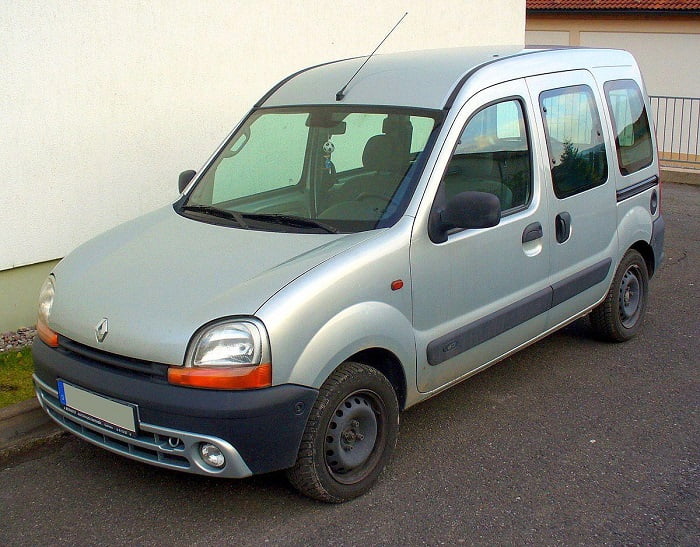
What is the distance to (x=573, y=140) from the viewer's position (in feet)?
17.2

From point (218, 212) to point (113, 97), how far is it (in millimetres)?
2385

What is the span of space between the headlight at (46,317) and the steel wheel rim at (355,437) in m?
1.35

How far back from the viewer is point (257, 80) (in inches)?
298

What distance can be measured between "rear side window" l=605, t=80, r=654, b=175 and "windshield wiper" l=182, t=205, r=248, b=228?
260 cm

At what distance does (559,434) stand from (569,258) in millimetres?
1083

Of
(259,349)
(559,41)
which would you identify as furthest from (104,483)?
(559,41)

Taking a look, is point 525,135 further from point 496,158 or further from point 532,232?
point 532,232

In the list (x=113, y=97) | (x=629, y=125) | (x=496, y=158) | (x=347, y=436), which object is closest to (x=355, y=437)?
(x=347, y=436)

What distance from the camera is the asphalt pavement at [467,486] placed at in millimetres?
3746

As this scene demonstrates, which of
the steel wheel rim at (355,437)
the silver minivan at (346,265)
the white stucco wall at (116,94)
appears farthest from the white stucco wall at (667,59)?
the steel wheel rim at (355,437)

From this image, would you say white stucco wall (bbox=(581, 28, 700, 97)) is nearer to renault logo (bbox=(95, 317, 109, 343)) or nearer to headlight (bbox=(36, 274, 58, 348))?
headlight (bbox=(36, 274, 58, 348))

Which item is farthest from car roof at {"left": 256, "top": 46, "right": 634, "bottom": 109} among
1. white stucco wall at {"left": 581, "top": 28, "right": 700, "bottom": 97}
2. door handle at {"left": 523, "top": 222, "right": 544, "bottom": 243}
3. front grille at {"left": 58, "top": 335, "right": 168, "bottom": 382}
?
white stucco wall at {"left": 581, "top": 28, "right": 700, "bottom": 97}

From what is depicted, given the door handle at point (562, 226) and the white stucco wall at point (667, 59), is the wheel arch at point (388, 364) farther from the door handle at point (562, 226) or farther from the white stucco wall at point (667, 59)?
the white stucco wall at point (667, 59)

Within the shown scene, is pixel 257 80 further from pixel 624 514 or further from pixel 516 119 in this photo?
pixel 624 514
